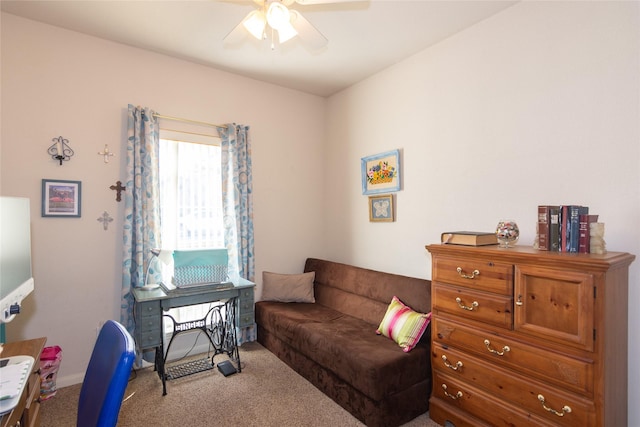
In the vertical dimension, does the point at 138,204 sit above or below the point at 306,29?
below

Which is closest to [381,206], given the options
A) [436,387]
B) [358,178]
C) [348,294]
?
[358,178]

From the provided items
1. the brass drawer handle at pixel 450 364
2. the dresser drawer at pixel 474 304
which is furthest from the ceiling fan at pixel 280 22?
the brass drawer handle at pixel 450 364

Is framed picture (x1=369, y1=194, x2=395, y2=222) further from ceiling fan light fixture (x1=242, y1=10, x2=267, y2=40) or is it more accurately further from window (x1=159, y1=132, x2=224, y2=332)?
ceiling fan light fixture (x1=242, y1=10, x2=267, y2=40)

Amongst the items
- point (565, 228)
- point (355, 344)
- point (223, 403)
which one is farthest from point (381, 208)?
point (223, 403)

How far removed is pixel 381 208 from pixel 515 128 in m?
1.39

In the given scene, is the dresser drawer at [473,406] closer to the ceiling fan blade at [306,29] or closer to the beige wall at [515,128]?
the beige wall at [515,128]

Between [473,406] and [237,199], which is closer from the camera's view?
[473,406]

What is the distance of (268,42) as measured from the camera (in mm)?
2836

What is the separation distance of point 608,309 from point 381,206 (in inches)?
79.7

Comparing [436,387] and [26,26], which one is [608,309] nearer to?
[436,387]

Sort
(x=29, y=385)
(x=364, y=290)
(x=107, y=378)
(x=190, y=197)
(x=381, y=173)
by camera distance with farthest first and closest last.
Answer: (x=381, y=173) → (x=190, y=197) → (x=364, y=290) → (x=29, y=385) → (x=107, y=378)

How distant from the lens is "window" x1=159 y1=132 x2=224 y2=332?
3123mm

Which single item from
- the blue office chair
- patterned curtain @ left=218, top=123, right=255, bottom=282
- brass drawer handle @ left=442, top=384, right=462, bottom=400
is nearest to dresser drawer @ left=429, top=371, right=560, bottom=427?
brass drawer handle @ left=442, top=384, right=462, bottom=400

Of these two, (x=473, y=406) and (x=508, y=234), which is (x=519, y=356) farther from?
(x=508, y=234)
